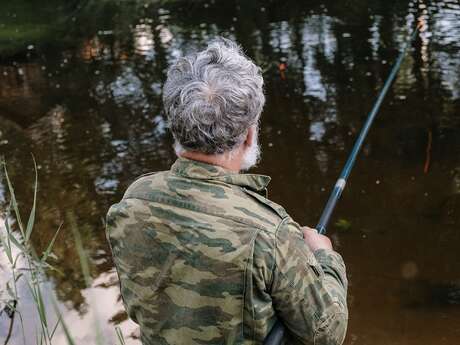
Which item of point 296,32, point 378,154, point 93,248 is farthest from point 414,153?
point 296,32

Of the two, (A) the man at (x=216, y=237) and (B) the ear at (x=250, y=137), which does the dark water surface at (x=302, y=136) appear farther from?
(B) the ear at (x=250, y=137)

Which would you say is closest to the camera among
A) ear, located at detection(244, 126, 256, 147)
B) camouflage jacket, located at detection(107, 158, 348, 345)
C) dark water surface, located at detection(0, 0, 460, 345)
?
camouflage jacket, located at detection(107, 158, 348, 345)

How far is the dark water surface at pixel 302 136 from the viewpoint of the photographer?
10.3 feet

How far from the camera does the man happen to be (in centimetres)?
126

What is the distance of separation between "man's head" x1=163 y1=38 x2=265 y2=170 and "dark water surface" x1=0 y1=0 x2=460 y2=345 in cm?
48

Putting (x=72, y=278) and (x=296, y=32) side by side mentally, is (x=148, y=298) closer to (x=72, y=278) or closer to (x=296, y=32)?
(x=72, y=278)

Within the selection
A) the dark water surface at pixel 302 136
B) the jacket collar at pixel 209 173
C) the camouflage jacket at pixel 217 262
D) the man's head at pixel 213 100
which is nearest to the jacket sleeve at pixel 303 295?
the camouflage jacket at pixel 217 262

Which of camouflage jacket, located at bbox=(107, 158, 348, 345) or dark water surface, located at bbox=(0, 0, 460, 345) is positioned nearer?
camouflage jacket, located at bbox=(107, 158, 348, 345)

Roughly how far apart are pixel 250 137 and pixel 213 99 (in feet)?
0.56

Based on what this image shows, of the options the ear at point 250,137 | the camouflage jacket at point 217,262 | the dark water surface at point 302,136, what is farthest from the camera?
the dark water surface at point 302,136

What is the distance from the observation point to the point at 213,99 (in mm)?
1264

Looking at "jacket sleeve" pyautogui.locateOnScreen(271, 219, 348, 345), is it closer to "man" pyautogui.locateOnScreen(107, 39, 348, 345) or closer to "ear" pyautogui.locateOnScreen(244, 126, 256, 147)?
"man" pyautogui.locateOnScreen(107, 39, 348, 345)

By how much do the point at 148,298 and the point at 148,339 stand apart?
15 cm

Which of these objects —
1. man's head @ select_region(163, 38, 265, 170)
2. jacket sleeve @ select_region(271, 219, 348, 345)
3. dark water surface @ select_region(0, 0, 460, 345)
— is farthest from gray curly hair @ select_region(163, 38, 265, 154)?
dark water surface @ select_region(0, 0, 460, 345)
